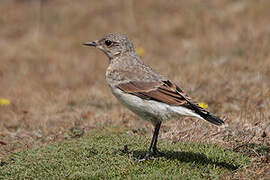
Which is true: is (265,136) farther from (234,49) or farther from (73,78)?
(73,78)

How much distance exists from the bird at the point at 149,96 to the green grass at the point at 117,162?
Result: 347 millimetres

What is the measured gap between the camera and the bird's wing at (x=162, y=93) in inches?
214

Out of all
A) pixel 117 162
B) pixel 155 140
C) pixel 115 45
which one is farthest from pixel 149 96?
pixel 115 45

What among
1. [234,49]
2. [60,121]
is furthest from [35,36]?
[60,121]

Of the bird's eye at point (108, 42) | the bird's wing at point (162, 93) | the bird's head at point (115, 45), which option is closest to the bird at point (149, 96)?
the bird's wing at point (162, 93)

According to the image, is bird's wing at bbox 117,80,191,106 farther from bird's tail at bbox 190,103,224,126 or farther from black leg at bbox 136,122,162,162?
black leg at bbox 136,122,162,162

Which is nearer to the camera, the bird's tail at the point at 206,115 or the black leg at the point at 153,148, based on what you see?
the bird's tail at the point at 206,115

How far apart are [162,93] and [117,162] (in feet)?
3.76

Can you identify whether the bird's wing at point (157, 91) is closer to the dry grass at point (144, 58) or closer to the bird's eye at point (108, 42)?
the bird's eye at point (108, 42)

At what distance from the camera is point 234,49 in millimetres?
13227

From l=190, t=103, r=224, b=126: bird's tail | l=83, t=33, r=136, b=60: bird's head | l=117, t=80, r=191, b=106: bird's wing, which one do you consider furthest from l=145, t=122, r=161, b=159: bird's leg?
l=83, t=33, r=136, b=60: bird's head

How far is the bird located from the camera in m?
5.48

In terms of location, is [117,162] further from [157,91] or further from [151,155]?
[157,91]

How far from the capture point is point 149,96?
5.67 metres
